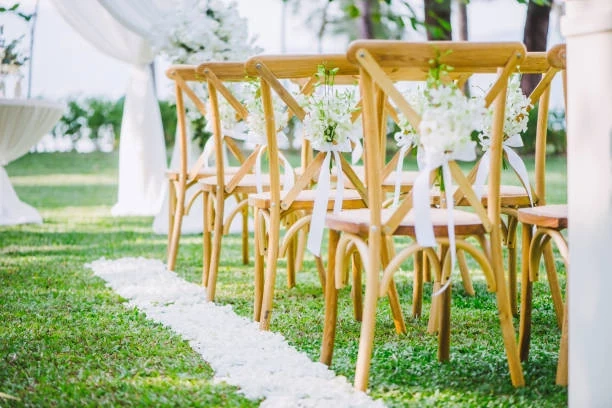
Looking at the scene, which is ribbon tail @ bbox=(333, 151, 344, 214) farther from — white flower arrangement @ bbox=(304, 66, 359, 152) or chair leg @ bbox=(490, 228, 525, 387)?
chair leg @ bbox=(490, 228, 525, 387)

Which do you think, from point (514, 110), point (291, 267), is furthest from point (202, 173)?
point (514, 110)

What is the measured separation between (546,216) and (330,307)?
847mm

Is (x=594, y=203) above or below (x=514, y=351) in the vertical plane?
above

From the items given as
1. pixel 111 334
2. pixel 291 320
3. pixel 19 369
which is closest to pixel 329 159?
pixel 291 320

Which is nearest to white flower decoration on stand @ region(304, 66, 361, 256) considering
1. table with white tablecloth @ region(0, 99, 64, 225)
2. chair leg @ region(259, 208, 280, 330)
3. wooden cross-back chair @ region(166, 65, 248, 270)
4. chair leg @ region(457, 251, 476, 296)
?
chair leg @ region(259, 208, 280, 330)

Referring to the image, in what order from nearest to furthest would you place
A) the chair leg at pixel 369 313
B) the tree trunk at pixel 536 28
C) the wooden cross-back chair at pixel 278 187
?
1. the chair leg at pixel 369 313
2. the wooden cross-back chair at pixel 278 187
3. the tree trunk at pixel 536 28

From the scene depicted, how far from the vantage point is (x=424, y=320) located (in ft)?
13.3

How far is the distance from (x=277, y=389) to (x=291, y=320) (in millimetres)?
1132

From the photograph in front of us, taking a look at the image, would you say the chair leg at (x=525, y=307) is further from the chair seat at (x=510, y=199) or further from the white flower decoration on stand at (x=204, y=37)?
the white flower decoration on stand at (x=204, y=37)

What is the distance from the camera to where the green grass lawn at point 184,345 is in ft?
9.51

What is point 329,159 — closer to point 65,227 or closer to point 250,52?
point 250,52

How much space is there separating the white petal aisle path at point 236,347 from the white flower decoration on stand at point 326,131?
18.5 inches

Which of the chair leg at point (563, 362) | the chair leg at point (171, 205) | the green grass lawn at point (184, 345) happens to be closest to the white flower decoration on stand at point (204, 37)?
the chair leg at point (171, 205)

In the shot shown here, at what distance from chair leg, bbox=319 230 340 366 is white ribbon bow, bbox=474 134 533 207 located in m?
0.71
